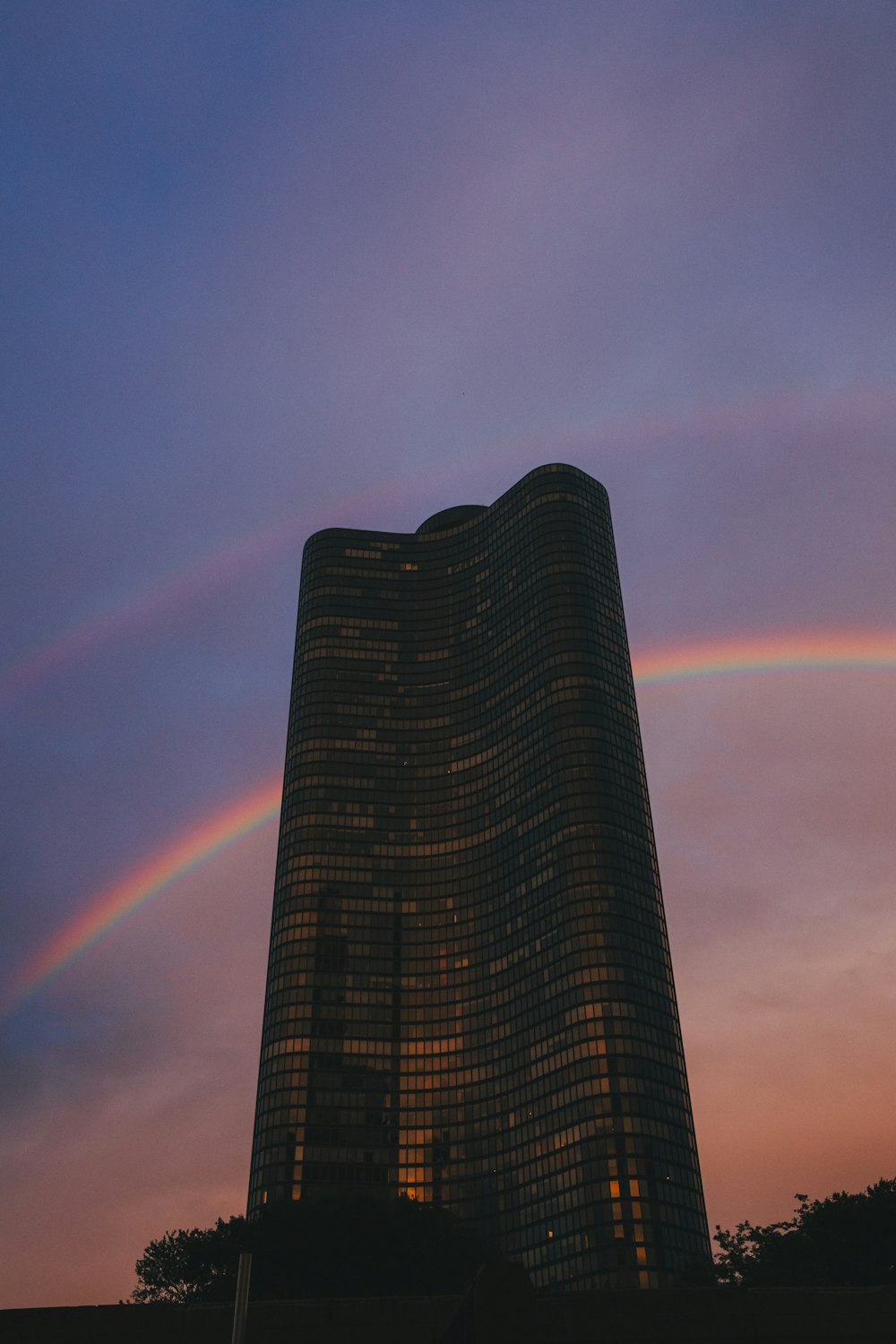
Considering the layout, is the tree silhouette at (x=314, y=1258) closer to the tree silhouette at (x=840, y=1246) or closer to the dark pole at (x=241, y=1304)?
the tree silhouette at (x=840, y=1246)

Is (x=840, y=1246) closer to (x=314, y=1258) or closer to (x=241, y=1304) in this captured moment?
(x=314, y=1258)

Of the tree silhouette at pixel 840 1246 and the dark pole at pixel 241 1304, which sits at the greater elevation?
the tree silhouette at pixel 840 1246

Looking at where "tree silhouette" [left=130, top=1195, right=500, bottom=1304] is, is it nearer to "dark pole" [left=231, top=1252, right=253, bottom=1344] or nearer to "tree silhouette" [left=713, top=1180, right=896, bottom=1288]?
"tree silhouette" [left=713, top=1180, right=896, bottom=1288]

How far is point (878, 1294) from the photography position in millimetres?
48406

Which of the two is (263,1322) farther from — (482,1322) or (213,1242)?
(213,1242)

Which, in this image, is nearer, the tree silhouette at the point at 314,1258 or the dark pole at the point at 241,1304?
the dark pole at the point at 241,1304

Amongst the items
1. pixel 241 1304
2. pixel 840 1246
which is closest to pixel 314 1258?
pixel 840 1246

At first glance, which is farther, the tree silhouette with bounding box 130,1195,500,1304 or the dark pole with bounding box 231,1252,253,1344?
the tree silhouette with bounding box 130,1195,500,1304

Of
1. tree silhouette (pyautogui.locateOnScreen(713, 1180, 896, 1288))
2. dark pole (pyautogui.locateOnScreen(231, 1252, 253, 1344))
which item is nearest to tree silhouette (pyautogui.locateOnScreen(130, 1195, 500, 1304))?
tree silhouette (pyautogui.locateOnScreen(713, 1180, 896, 1288))

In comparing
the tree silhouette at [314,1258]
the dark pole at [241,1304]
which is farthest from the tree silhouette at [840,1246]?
the dark pole at [241,1304]

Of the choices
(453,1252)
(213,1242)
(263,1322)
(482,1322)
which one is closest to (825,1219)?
(453,1252)

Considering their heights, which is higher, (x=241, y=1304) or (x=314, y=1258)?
(x=314, y=1258)

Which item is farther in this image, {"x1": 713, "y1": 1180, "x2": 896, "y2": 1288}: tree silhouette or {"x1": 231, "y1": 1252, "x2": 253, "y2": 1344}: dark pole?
{"x1": 713, "y1": 1180, "x2": 896, "y2": 1288}: tree silhouette

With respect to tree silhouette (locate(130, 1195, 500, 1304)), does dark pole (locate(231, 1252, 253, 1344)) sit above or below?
below
